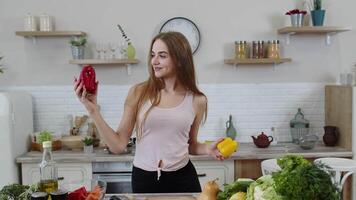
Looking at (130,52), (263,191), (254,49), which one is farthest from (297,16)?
(263,191)

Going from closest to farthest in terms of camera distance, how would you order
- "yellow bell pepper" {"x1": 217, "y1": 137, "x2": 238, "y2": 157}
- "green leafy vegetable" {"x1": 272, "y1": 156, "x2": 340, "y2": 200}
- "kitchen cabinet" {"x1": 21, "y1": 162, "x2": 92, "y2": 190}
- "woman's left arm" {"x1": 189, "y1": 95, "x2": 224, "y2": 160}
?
"green leafy vegetable" {"x1": 272, "y1": 156, "x2": 340, "y2": 200} → "yellow bell pepper" {"x1": 217, "y1": 137, "x2": 238, "y2": 157} → "woman's left arm" {"x1": 189, "y1": 95, "x2": 224, "y2": 160} → "kitchen cabinet" {"x1": 21, "y1": 162, "x2": 92, "y2": 190}

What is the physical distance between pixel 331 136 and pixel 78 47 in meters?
2.50

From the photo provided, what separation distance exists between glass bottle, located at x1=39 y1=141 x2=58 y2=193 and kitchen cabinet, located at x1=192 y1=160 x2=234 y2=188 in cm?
201

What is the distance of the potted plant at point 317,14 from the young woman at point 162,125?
219cm

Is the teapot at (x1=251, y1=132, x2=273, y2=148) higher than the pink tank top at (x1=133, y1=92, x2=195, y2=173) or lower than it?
lower

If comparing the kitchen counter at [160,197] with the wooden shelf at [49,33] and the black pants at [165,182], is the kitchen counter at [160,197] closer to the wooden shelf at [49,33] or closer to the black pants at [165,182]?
the black pants at [165,182]

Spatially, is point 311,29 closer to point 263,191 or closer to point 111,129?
point 111,129

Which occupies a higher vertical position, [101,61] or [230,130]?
[101,61]

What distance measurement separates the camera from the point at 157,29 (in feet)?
13.9

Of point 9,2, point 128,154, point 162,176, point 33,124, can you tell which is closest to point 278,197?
point 162,176

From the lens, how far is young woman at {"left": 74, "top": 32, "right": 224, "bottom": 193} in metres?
2.27

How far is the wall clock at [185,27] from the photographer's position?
4.19m

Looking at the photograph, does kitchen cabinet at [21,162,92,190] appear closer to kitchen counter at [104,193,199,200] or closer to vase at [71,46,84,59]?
vase at [71,46,84,59]

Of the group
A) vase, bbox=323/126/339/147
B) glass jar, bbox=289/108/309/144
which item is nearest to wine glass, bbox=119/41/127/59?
glass jar, bbox=289/108/309/144
